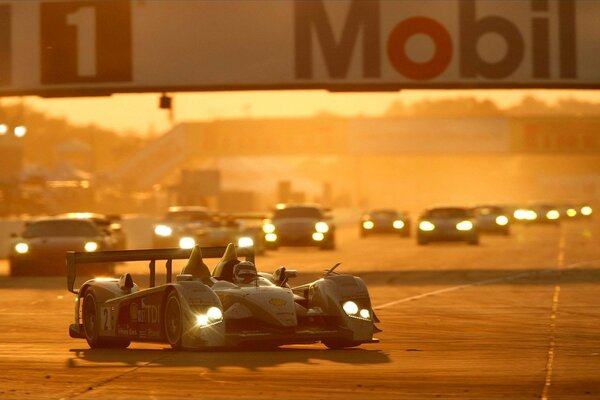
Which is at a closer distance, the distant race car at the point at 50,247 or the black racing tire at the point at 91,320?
the black racing tire at the point at 91,320

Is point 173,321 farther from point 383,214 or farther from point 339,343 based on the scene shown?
point 383,214

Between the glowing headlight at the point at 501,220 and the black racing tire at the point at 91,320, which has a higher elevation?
the glowing headlight at the point at 501,220

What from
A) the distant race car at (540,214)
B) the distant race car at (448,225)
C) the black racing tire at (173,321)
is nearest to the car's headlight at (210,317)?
the black racing tire at (173,321)

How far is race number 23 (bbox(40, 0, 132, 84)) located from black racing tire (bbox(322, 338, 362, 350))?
22013 mm

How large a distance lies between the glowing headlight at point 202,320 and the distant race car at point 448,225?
34136mm

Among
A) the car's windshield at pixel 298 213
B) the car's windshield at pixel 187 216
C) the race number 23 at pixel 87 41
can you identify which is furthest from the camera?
the car's windshield at pixel 298 213

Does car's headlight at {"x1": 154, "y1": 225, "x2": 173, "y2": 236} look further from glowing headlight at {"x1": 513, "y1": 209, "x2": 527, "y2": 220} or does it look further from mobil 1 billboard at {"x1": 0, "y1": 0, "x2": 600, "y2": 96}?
glowing headlight at {"x1": 513, "y1": 209, "x2": 527, "y2": 220}

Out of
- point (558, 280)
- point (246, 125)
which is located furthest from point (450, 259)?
point (246, 125)

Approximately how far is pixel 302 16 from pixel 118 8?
439 centimetres

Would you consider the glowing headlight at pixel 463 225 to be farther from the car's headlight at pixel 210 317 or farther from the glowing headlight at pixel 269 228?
the car's headlight at pixel 210 317

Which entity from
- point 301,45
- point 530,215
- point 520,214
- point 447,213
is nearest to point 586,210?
point 520,214

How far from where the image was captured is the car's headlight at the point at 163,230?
136 ft

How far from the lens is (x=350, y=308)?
1491 cm

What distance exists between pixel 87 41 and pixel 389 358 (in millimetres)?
23688
